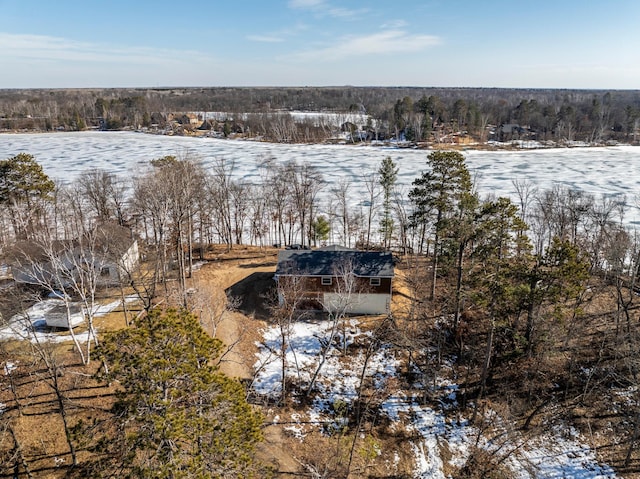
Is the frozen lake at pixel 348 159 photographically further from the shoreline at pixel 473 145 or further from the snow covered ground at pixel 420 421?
the snow covered ground at pixel 420 421

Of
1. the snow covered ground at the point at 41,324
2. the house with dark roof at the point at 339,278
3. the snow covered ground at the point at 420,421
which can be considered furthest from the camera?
the house with dark roof at the point at 339,278

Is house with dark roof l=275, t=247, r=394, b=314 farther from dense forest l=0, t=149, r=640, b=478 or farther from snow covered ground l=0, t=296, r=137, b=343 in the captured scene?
snow covered ground l=0, t=296, r=137, b=343

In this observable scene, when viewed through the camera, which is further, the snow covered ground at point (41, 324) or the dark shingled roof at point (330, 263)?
the dark shingled roof at point (330, 263)

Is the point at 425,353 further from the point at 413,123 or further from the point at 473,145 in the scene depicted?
A: the point at 413,123

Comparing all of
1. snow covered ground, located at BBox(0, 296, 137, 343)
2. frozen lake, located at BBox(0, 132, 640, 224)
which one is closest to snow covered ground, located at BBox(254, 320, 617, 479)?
snow covered ground, located at BBox(0, 296, 137, 343)

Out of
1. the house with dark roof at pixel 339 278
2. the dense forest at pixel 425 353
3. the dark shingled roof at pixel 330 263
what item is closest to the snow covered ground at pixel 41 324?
the dense forest at pixel 425 353

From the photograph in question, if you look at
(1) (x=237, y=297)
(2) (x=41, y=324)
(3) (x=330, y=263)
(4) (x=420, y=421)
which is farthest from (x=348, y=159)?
(4) (x=420, y=421)

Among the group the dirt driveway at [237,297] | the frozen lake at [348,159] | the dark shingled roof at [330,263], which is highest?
the frozen lake at [348,159]

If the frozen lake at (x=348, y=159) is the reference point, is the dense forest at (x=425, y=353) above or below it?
below
